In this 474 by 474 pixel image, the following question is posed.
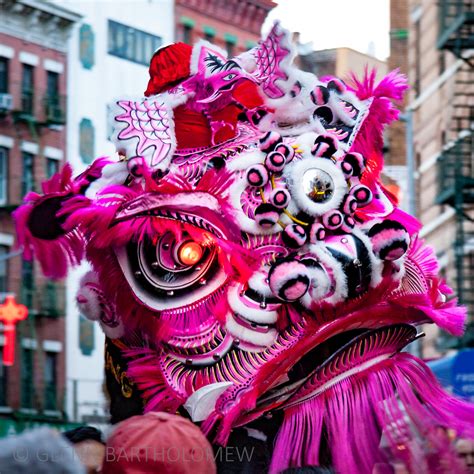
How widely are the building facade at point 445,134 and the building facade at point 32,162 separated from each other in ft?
20.9

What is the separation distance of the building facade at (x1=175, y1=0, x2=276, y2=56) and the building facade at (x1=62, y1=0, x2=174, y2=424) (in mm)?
275

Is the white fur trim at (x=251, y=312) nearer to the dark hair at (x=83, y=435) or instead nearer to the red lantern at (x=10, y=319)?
the dark hair at (x=83, y=435)

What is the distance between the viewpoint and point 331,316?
5.91 meters

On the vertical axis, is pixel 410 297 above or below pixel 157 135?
below

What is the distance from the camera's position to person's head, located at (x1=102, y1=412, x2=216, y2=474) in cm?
386

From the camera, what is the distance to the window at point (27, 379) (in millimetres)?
25422

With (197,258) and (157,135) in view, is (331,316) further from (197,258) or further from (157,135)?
(157,135)

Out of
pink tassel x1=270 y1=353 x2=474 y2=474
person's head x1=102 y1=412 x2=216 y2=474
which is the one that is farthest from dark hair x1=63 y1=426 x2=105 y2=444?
person's head x1=102 y1=412 x2=216 y2=474

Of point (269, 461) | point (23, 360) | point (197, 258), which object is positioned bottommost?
point (23, 360)

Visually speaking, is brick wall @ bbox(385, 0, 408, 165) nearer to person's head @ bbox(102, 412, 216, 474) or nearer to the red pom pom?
the red pom pom

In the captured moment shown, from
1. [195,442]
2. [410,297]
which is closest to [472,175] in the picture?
[410,297]

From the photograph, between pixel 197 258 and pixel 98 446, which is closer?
pixel 98 446

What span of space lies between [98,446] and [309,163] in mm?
1476

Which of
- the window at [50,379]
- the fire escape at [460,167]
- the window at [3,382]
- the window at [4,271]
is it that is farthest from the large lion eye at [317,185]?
the window at [50,379]
